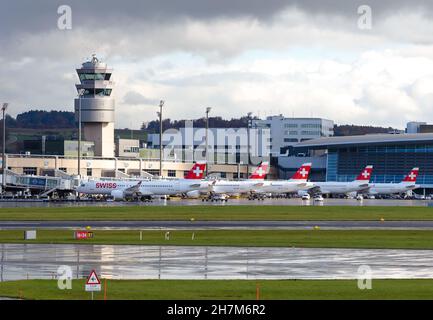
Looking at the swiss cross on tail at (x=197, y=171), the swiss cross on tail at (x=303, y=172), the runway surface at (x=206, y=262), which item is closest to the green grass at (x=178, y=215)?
the runway surface at (x=206, y=262)

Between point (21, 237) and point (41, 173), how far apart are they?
415ft

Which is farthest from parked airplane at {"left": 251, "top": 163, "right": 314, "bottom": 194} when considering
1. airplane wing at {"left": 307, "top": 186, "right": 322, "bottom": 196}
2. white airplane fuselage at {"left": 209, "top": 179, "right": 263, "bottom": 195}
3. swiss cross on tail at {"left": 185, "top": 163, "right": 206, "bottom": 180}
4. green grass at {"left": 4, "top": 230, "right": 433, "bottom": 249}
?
green grass at {"left": 4, "top": 230, "right": 433, "bottom": 249}

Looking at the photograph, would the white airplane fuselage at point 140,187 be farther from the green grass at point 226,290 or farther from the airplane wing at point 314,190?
the green grass at point 226,290

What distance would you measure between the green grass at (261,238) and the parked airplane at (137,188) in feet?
272

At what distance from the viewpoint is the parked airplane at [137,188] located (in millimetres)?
159875

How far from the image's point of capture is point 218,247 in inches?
2435

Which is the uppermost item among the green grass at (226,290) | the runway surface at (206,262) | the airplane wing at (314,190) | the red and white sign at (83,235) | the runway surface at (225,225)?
the green grass at (226,290)

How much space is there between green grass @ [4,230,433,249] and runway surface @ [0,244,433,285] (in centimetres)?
367

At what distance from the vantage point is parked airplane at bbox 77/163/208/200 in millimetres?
159875

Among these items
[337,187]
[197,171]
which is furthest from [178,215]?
[337,187]

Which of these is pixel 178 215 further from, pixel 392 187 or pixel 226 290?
pixel 392 187

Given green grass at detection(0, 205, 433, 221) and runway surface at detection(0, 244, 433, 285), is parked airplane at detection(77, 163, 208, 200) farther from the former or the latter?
runway surface at detection(0, 244, 433, 285)
